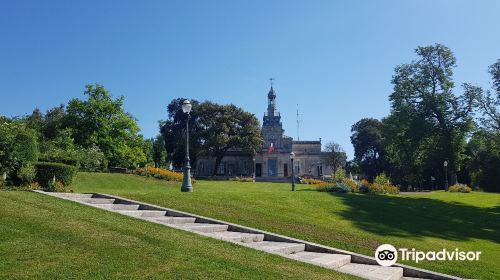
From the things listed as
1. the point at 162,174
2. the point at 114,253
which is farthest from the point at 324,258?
the point at 162,174

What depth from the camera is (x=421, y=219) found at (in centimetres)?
1723

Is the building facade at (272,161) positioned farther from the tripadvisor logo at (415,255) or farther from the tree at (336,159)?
the tripadvisor logo at (415,255)

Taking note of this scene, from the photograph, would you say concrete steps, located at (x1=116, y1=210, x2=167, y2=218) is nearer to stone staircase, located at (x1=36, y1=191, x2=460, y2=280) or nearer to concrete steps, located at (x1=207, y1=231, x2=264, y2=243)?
stone staircase, located at (x1=36, y1=191, x2=460, y2=280)

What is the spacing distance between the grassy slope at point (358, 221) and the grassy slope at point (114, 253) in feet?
12.3

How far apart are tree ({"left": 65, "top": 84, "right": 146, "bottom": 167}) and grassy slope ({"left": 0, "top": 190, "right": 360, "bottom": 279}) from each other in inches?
1698

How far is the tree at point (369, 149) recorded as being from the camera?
7950 cm

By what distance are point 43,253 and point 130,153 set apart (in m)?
49.8

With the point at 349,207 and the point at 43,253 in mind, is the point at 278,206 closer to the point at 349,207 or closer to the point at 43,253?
the point at 349,207

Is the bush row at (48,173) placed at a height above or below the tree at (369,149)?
below

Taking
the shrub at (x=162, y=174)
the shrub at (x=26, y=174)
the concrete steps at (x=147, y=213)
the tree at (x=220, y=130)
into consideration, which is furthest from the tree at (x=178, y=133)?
the concrete steps at (x=147, y=213)

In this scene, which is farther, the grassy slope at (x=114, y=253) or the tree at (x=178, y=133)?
the tree at (x=178, y=133)

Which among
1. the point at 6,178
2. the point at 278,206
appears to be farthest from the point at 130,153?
the point at 278,206

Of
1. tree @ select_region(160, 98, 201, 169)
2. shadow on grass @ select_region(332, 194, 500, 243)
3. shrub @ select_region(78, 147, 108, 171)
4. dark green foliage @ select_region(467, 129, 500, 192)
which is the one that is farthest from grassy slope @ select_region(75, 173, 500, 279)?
tree @ select_region(160, 98, 201, 169)

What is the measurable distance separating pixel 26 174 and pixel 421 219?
14.9 metres
